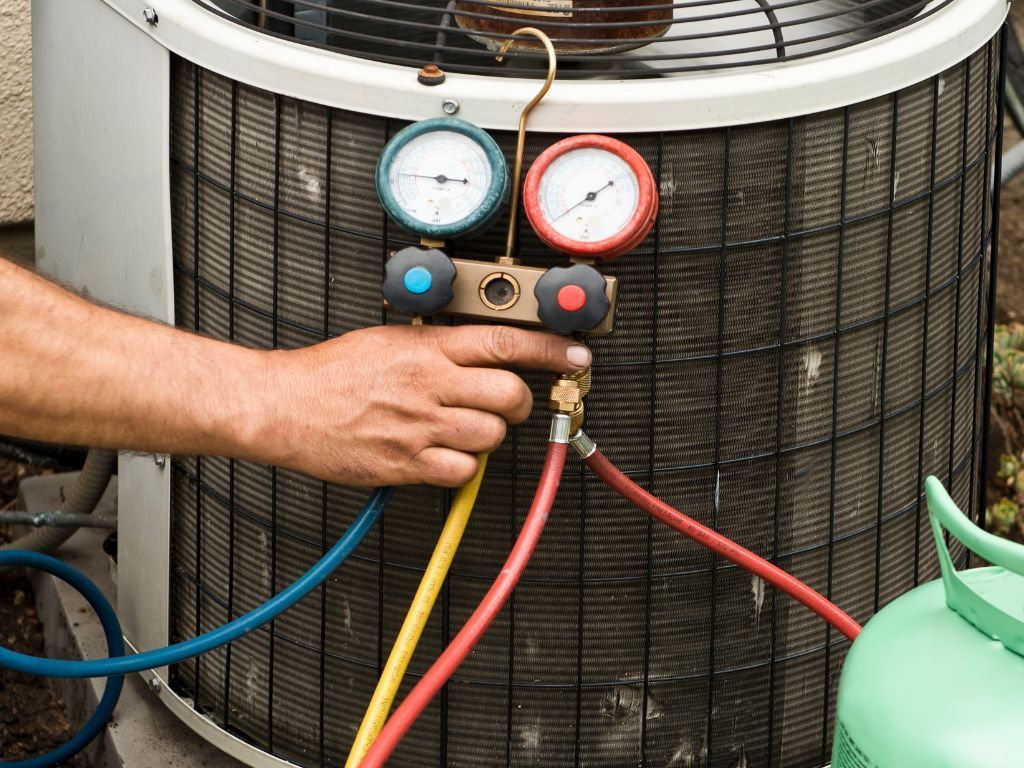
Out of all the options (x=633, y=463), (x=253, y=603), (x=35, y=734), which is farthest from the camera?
(x=35, y=734)

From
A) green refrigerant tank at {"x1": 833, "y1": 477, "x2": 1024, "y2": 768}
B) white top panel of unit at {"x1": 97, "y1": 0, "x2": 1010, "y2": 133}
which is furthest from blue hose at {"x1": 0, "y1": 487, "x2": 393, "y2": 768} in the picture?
green refrigerant tank at {"x1": 833, "y1": 477, "x2": 1024, "y2": 768}

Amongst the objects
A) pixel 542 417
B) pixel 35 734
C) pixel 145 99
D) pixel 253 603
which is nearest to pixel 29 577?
pixel 35 734

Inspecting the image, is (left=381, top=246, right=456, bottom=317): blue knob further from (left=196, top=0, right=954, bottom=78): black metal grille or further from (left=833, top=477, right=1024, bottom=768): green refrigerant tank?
(left=833, top=477, right=1024, bottom=768): green refrigerant tank

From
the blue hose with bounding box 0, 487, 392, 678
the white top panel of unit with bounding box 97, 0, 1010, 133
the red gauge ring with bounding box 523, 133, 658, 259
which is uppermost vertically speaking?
the white top panel of unit with bounding box 97, 0, 1010, 133

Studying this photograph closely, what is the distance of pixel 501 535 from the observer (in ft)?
5.61

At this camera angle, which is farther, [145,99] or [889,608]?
[145,99]

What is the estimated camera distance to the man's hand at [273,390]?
1.51 metres

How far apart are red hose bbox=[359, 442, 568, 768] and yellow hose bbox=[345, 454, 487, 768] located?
0.03 meters

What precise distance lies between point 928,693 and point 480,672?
0.66 meters

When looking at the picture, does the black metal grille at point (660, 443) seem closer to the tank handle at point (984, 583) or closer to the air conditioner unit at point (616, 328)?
the air conditioner unit at point (616, 328)

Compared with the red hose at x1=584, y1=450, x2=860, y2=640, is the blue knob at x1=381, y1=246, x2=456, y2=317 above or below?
above

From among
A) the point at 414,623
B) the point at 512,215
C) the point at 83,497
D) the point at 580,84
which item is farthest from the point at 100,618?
the point at 580,84

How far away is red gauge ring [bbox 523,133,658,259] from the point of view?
147 cm

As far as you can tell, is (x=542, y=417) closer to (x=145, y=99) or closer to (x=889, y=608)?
(x=889, y=608)
